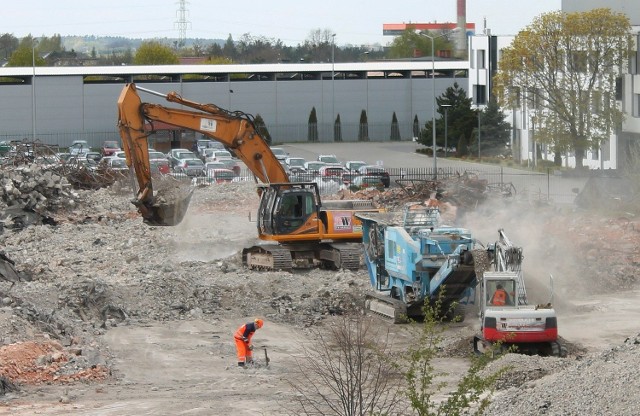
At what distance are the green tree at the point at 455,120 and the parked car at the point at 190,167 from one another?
1790cm

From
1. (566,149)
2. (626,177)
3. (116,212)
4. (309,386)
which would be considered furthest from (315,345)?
(566,149)

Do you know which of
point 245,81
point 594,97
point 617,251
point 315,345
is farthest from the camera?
point 245,81

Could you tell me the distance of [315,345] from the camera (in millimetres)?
23734

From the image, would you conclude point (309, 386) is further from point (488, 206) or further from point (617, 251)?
point (488, 206)

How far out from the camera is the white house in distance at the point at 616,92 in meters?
63.3

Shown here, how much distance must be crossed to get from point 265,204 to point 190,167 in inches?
1279

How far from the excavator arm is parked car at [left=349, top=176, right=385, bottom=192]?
20.2m

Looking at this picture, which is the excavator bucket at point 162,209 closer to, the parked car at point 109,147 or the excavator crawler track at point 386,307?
the excavator crawler track at point 386,307

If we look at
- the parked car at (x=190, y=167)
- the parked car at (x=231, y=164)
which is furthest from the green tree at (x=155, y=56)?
the parked car at (x=190, y=167)

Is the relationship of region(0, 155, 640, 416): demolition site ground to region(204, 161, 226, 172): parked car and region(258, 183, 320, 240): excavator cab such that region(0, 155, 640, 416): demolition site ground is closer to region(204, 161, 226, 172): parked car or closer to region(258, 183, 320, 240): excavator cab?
region(258, 183, 320, 240): excavator cab

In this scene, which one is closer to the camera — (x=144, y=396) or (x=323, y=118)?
(x=144, y=396)

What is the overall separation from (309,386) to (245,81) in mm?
71015

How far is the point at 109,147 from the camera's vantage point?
259 ft

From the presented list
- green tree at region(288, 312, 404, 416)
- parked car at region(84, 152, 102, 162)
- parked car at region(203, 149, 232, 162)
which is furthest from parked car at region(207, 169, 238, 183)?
green tree at region(288, 312, 404, 416)
